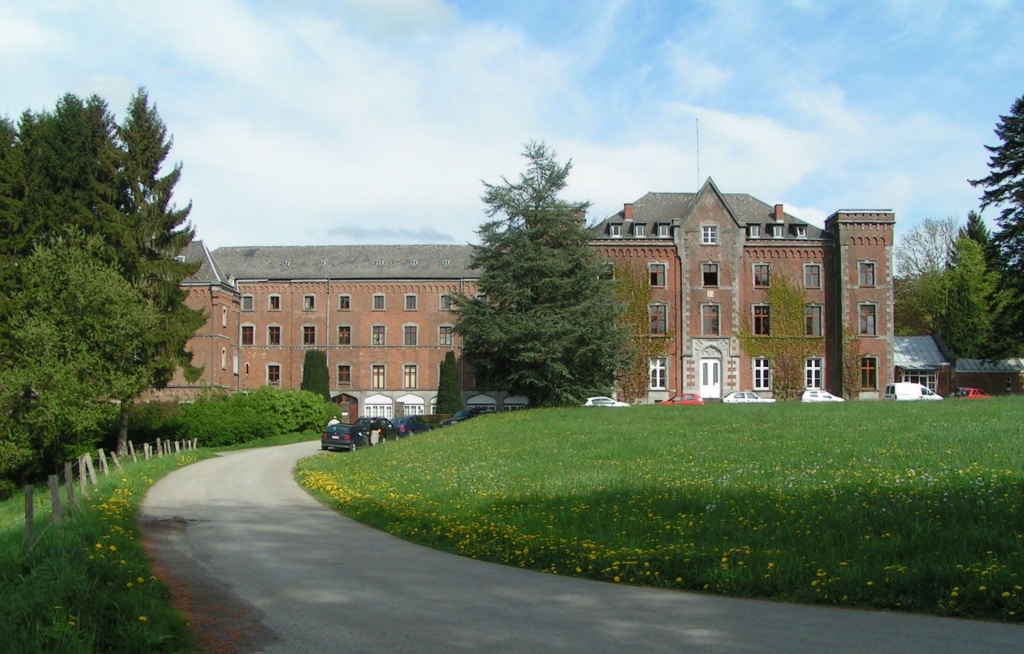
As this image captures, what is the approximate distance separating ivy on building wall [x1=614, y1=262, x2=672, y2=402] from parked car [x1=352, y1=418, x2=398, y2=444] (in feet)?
52.8

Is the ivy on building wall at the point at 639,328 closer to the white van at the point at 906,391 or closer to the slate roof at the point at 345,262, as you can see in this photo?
the white van at the point at 906,391

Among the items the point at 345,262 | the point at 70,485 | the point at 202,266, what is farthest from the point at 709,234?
the point at 70,485

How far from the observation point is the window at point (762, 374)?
60.6m

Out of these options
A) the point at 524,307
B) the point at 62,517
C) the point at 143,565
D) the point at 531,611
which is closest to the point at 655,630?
the point at 531,611

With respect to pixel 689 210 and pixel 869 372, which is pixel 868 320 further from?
pixel 689 210

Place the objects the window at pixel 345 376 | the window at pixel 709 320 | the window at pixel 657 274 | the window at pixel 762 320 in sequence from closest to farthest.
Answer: the window at pixel 709 320
the window at pixel 657 274
the window at pixel 762 320
the window at pixel 345 376

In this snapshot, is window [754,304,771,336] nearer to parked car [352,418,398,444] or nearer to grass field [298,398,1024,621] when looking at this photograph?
parked car [352,418,398,444]

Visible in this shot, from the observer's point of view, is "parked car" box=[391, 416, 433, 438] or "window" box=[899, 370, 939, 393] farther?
"window" box=[899, 370, 939, 393]

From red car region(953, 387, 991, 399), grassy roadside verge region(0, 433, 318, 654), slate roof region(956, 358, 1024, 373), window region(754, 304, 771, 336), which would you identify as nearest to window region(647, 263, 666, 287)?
window region(754, 304, 771, 336)

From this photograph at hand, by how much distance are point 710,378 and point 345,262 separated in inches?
1166

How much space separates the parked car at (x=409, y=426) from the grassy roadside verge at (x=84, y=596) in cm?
3398

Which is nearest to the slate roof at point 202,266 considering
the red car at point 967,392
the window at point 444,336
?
the window at point 444,336

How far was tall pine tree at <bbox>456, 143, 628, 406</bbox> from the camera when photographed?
43031mm

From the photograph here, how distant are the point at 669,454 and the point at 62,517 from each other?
576 inches
